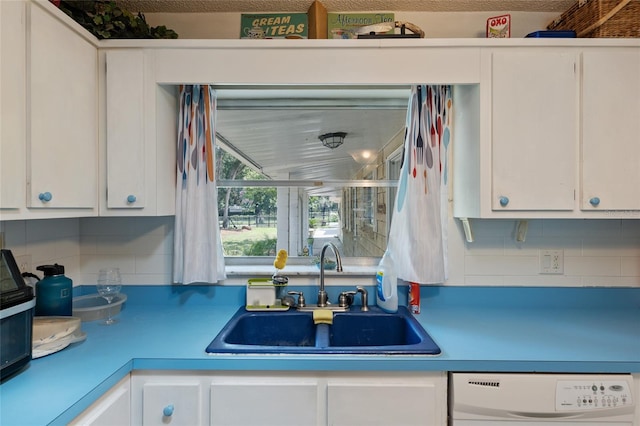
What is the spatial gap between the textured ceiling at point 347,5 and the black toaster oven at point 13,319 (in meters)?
1.38

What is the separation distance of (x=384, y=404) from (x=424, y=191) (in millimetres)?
950

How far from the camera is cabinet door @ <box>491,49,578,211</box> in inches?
59.6

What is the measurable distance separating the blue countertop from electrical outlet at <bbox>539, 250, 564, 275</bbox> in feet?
0.31

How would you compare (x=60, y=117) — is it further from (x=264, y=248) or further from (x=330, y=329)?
(x=330, y=329)

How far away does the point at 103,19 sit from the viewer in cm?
153

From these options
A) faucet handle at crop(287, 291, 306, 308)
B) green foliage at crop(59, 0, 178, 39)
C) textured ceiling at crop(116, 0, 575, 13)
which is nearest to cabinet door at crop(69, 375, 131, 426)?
faucet handle at crop(287, 291, 306, 308)

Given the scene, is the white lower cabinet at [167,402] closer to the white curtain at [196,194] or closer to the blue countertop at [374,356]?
the blue countertop at [374,356]

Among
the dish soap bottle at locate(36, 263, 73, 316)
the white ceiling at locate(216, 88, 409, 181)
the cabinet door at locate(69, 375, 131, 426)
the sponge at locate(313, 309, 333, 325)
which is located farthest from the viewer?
the white ceiling at locate(216, 88, 409, 181)

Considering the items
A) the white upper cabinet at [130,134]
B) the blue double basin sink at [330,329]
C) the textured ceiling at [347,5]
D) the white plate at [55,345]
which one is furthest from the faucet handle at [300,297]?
the textured ceiling at [347,5]

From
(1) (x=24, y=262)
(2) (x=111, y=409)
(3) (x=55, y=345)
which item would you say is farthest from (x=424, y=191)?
(1) (x=24, y=262)

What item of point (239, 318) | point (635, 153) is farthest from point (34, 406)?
point (635, 153)

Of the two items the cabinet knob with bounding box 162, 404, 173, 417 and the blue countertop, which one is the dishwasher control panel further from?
the cabinet knob with bounding box 162, 404, 173, 417

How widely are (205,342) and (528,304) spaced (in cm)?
155

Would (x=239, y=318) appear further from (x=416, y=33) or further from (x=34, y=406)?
(x=416, y=33)
